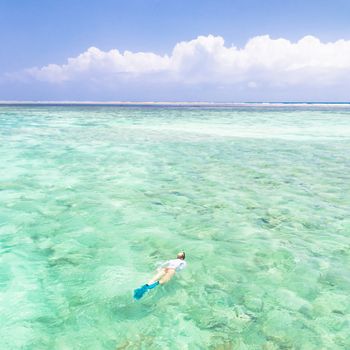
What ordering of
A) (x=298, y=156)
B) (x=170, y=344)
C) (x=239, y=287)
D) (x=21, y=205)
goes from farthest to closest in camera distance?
(x=298, y=156) < (x=21, y=205) < (x=239, y=287) < (x=170, y=344)

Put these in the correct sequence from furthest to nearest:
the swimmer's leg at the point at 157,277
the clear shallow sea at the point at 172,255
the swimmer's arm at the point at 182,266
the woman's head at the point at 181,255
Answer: the woman's head at the point at 181,255 → the swimmer's arm at the point at 182,266 → the swimmer's leg at the point at 157,277 → the clear shallow sea at the point at 172,255

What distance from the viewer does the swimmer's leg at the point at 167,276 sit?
7.24m

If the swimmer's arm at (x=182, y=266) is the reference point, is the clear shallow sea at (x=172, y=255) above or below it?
below

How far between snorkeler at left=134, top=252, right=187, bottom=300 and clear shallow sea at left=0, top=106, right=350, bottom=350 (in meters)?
0.16

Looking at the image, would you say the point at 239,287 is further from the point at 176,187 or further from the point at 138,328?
the point at 176,187

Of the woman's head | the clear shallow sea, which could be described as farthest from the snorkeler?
the clear shallow sea

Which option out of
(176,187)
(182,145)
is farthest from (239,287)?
(182,145)

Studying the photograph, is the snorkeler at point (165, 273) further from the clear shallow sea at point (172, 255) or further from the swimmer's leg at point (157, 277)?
the clear shallow sea at point (172, 255)

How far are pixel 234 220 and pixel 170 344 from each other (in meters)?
5.55

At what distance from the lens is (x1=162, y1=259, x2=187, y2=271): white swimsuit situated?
770 centimetres

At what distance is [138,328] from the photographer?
19.5ft

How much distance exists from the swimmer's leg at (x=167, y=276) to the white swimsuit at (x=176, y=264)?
0.13 metres

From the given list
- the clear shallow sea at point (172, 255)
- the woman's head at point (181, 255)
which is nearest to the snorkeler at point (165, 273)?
the woman's head at point (181, 255)

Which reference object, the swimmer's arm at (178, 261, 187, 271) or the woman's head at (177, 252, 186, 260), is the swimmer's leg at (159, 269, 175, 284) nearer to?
the swimmer's arm at (178, 261, 187, 271)
